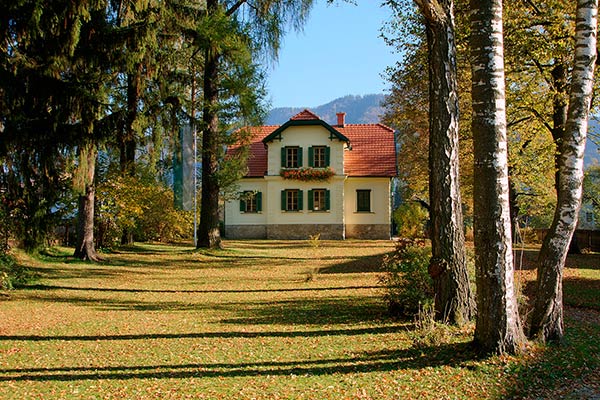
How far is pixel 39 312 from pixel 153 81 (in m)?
8.68

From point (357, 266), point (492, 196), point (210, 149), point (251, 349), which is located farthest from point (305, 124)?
point (492, 196)

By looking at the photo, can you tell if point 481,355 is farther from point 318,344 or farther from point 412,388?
point 318,344

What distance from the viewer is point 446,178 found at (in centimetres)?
802

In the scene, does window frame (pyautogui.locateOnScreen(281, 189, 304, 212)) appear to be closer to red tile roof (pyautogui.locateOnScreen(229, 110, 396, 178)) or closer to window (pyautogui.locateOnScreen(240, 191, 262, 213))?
window (pyautogui.locateOnScreen(240, 191, 262, 213))

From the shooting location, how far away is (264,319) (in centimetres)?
941

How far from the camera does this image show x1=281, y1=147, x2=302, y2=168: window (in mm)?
33375

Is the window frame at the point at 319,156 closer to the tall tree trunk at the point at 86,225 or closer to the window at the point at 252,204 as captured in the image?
the window at the point at 252,204

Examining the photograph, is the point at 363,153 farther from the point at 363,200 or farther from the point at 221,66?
the point at 221,66

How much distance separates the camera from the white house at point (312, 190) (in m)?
33.2

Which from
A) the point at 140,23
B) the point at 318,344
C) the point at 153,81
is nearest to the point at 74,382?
the point at 318,344

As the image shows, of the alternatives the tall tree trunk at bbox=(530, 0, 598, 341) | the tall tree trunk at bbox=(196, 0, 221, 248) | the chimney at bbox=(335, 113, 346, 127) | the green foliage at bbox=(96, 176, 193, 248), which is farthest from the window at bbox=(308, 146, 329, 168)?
the tall tree trunk at bbox=(530, 0, 598, 341)

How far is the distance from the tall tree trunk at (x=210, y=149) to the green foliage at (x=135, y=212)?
2.22 meters

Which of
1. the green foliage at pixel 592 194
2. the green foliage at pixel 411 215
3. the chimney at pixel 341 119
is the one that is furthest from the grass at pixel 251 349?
the chimney at pixel 341 119

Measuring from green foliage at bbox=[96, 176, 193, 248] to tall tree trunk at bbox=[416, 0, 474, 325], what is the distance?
546 inches
